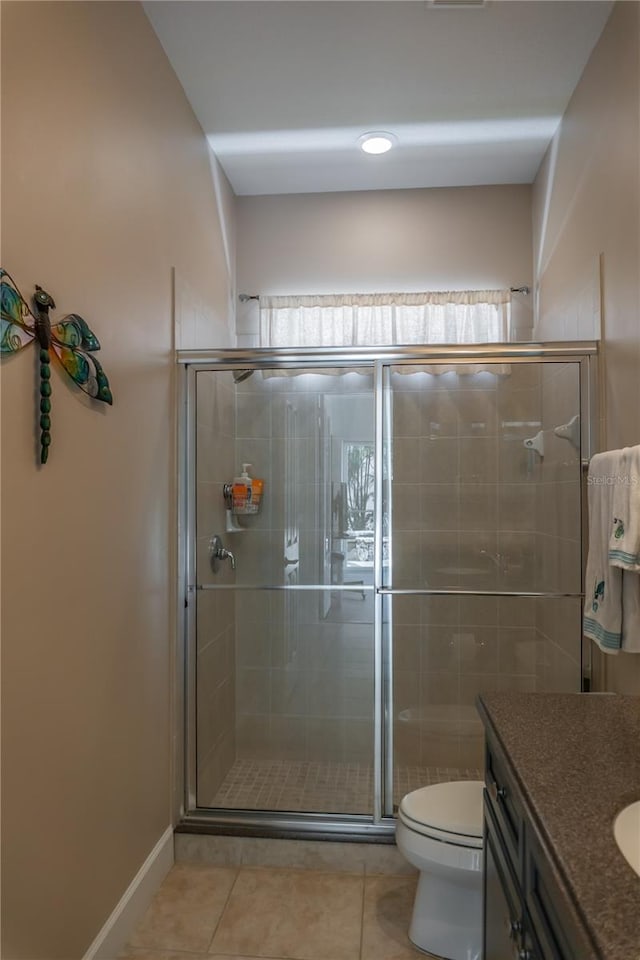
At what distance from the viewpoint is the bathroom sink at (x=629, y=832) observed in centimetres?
94

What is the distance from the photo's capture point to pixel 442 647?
9.00 ft

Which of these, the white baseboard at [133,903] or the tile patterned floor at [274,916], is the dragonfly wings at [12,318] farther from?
the tile patterned floor at [274,916]

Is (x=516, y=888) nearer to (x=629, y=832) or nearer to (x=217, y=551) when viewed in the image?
(x=629, y=832)

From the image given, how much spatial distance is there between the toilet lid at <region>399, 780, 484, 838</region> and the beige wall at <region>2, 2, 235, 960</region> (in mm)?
861

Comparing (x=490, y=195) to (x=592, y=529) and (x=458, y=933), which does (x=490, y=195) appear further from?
(x=458, y=933)

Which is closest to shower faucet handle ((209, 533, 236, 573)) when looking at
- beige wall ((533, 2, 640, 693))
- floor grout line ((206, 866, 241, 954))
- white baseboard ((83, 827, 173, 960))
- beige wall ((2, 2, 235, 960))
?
beige wall ((2, 2, 235, 960))

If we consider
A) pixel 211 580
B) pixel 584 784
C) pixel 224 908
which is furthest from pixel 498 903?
pixel 211 580

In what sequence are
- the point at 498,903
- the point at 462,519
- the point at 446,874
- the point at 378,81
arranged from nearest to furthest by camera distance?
the point at 498,903 → the point at 446,874 → the point at 378,81 → the point at 462,519

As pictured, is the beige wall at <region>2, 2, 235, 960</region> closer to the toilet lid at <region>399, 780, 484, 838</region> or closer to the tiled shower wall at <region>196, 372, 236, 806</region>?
the tiled shower wall at <region>196, 372, 236, 806</region>

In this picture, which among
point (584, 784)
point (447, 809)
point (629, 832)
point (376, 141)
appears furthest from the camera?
point (376, 141)

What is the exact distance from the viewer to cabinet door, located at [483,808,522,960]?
1.16m

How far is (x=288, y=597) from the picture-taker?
9.01 feet

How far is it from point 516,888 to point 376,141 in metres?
2.79

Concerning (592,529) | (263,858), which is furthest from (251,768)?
(592,529)
